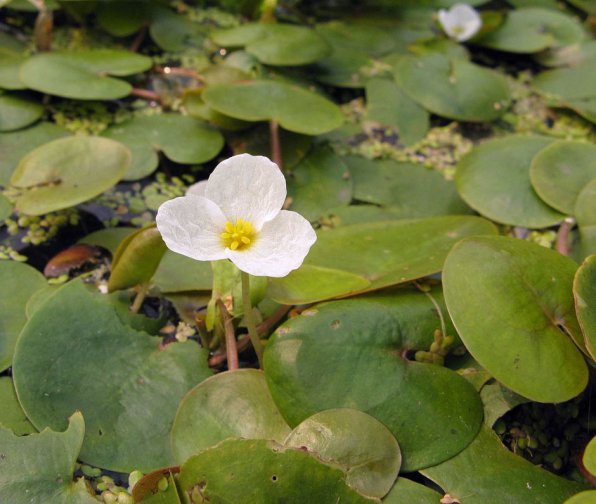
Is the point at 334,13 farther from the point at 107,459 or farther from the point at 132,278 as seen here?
the point at 107,459

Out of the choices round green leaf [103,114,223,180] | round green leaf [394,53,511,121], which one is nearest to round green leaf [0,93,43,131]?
round green leaf [103,114,223,180]

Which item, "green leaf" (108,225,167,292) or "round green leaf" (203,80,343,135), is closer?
"green leaf" (108,225,167,292)

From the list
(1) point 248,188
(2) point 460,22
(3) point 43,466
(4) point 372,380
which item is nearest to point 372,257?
(4) point 372,380

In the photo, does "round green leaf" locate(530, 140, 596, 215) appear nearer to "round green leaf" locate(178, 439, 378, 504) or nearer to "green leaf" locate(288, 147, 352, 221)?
"green leaf" locate(288, 147, 352, 221)

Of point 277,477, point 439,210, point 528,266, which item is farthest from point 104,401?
point 439,210

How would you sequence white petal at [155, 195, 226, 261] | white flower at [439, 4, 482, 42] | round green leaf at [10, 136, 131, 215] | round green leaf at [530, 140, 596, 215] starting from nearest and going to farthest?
1. white petal at [155, 195, 226, 261]
2. round green leaf at [10, 136, 131, 215]
3. round green leaf at [530, 140, 596, 215]
4. white flower at [439, 4, 482, 42]

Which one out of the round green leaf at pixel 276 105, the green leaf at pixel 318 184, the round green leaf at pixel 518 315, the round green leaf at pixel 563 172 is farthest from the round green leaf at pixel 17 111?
the round green leaf at pixel 563 172

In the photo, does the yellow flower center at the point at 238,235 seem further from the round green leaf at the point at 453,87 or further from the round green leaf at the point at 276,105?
the round green leaf at the point at 453,87
